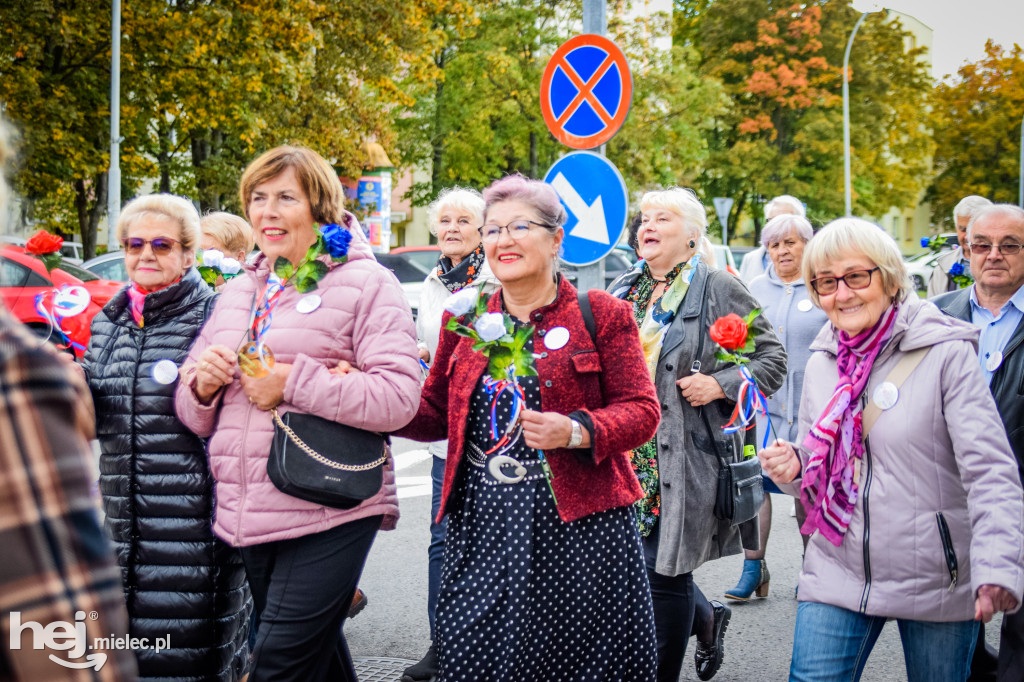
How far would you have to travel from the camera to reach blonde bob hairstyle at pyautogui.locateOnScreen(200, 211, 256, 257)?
17.9 feet

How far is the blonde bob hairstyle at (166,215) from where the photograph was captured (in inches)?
144

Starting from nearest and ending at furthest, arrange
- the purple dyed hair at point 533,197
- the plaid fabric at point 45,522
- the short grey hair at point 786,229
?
the plaid fabric at point 45,522 → the purple dyed hair at point 533,197 → the short grey hair at point 786,229

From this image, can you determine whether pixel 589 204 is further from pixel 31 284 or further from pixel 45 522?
pixel 31 284

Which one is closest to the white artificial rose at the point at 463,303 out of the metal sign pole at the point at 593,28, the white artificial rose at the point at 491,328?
the white artificial rose at the point at 491,328

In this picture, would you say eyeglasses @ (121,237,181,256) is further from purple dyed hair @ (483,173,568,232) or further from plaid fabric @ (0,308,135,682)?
plaid fabric @ (0,308,135,682)

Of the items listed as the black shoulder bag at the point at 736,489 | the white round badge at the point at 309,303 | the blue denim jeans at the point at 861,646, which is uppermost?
the white round badge at the point at 309,303

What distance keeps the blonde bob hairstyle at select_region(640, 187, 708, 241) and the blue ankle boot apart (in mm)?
2125

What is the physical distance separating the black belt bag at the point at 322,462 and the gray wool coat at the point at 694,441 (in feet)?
4.41

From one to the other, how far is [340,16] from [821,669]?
18.4 metres

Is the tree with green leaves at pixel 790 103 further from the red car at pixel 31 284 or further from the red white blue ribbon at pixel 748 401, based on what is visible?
the red white blue ribbon at pixel 748 401

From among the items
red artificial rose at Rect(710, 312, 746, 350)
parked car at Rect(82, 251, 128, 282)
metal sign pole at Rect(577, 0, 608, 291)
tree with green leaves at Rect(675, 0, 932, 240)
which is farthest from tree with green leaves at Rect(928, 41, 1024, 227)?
red artificial rose at Rect(710, 312, 746, 350)

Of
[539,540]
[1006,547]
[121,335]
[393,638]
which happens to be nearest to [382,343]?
[539,540]

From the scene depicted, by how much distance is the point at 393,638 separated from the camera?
4.93m

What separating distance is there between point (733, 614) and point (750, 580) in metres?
0.25
